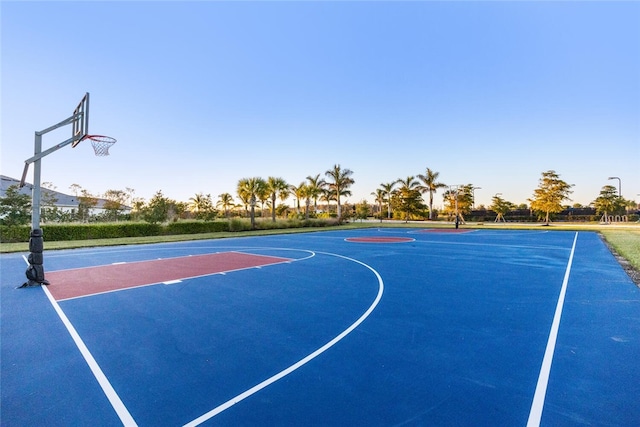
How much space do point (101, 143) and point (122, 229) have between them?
16.4 metres

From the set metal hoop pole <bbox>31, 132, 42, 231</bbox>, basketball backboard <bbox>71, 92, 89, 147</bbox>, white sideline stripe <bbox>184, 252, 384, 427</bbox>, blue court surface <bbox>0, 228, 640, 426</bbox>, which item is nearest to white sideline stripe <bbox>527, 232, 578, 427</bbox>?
blue court surface <bbox>0, 228, 640, 426</bbox>

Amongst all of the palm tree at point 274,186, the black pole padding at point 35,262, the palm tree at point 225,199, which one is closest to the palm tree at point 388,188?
the palm tree at point 274,186

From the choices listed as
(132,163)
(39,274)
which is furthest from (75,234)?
(39,274)

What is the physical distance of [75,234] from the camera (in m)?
21.0

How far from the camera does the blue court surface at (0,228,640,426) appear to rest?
2980 mm

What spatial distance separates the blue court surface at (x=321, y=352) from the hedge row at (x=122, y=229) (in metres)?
13.5

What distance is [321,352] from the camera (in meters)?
4.29

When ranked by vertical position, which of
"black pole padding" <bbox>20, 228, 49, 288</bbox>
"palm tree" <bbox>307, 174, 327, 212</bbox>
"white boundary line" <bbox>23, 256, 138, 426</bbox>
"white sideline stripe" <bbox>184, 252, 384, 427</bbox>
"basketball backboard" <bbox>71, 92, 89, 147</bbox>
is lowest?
"white boundary line" <bbox>23, 256, 138, 426</bbox>

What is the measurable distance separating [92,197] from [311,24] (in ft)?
105

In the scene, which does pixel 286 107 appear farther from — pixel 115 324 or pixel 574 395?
pixel 574 395

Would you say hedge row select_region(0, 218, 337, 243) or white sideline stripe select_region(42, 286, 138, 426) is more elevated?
hedge row select_region(0, 218, 337, 243)

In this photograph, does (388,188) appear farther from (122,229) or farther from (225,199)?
(122,229)

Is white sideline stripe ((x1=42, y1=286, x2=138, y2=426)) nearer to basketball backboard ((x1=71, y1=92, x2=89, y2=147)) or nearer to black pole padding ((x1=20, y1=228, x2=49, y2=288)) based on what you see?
black pole padding ((x1=20, y1=228, x2=49, y2=288))

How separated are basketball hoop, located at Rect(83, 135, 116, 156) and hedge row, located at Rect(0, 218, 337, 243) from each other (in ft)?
46.3
